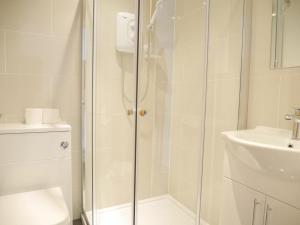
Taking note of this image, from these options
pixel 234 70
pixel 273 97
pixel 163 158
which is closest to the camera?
pixel 273 97

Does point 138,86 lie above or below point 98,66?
below

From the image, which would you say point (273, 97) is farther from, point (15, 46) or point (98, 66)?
point (15, 46)

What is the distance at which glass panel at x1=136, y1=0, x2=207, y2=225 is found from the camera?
139cm

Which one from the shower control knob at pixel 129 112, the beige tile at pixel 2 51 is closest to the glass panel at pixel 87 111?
the shower control knob at pixel 129 112

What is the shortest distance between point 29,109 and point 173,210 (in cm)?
123

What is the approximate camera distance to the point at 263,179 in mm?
797

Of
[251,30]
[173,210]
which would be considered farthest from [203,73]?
[173,210]

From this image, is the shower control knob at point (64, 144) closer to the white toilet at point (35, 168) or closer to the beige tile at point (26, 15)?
the white toilet at point (35, 168)

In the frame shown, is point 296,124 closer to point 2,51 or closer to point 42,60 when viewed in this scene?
point 42,60

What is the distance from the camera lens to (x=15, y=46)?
4.75ft

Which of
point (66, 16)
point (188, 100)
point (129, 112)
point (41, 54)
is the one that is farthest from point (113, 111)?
point (66, 16)

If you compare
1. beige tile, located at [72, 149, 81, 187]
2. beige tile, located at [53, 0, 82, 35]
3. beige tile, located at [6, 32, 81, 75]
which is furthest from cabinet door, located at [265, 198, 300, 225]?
beige tile, located at [53, 0, 82, 35]

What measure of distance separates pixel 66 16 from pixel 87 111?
71 centimetres

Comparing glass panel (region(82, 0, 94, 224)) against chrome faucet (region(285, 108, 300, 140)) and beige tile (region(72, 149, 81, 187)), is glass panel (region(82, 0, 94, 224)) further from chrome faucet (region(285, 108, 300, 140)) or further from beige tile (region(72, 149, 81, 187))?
chrome faucet (region(285, 108, 300, 140))
